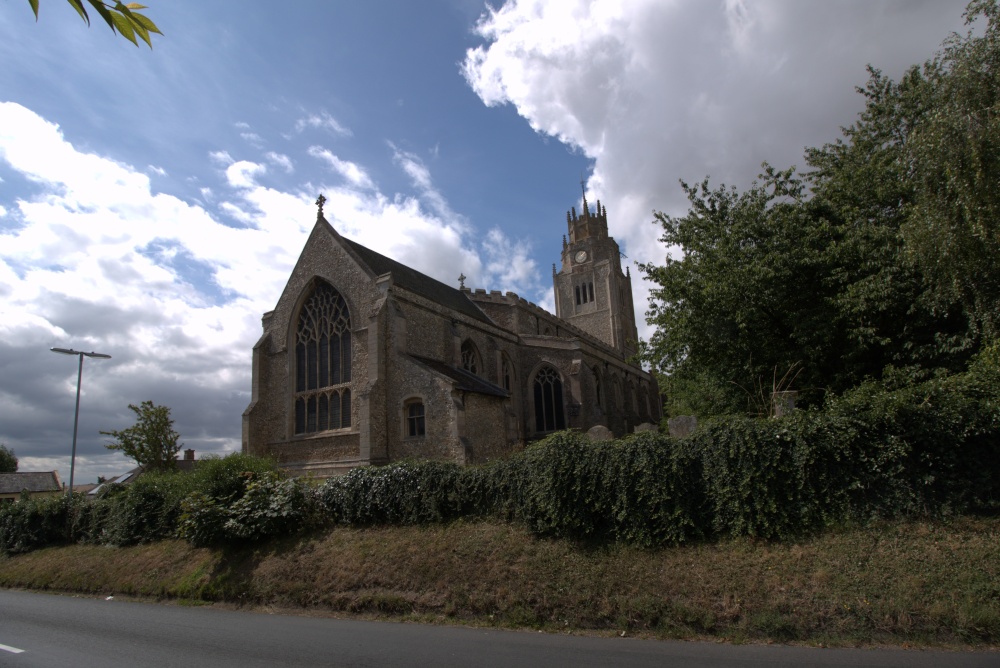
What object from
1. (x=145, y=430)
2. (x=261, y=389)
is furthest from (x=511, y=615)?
(x=145, y=430)

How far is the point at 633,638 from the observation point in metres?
7.37

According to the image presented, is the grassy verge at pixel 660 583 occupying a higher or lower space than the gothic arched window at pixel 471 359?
lower

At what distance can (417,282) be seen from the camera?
2981cm

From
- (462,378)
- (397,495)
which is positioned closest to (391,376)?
(462,378)

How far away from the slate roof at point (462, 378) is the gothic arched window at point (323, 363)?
341cm

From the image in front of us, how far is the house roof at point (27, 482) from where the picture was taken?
51.4 metres

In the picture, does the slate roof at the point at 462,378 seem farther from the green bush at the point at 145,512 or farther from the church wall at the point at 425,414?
the green bush at the point at 145,512

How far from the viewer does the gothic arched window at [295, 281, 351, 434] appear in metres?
23.9

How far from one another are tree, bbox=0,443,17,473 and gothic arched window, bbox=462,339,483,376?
7375cm

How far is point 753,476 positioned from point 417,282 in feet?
75.8

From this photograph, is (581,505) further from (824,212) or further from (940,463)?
(824,212)

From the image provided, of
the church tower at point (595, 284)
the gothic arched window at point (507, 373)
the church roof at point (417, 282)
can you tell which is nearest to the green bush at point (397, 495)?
the church roof at point (417, 282)

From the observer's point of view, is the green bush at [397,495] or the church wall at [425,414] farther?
the church wall at [425,414]

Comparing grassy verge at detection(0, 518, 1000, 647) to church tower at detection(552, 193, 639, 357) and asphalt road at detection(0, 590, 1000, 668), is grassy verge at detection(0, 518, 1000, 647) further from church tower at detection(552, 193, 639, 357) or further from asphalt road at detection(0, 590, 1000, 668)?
church tower at detection(552, 193, 639, 357)
